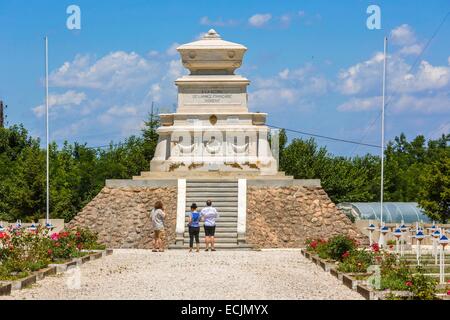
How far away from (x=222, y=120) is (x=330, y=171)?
16031 millimetres

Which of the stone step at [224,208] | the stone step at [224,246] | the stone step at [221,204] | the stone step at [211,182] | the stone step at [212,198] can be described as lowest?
the stone step at [224,246]

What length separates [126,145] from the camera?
73.6 m

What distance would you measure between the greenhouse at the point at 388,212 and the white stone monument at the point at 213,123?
917 centimetres

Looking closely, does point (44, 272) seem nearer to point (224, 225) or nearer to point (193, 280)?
point (193, 280)

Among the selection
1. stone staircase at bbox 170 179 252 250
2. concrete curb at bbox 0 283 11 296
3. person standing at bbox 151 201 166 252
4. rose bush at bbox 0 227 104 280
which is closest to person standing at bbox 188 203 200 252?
person standing at bbox 151 201 166 252

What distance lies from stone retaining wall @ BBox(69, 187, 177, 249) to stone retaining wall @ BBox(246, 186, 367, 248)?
271 cm

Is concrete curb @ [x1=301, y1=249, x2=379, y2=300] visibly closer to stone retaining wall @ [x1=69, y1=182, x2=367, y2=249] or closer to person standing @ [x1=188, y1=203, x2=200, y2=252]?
person standing @ [x1=188, y1=203, x2=200, y2=252]

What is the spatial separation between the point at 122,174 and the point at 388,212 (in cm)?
1376

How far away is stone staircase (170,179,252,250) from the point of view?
35.9m

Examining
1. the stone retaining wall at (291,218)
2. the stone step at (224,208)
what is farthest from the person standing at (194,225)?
the stone step at (224,208)

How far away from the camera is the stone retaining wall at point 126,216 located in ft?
122

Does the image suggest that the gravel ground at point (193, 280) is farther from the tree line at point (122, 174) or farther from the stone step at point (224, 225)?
the tree line at point (122, 174)

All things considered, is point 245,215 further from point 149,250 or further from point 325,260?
point 325,260
